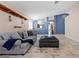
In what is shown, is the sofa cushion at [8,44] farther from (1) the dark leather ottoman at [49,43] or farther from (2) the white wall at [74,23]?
(2) the white wall at [74,23]

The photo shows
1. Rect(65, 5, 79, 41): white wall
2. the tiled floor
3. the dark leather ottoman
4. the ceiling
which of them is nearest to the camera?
the tiled floor

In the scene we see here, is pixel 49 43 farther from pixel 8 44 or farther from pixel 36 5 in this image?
pixel 36 5

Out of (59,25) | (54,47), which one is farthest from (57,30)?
(54,47)

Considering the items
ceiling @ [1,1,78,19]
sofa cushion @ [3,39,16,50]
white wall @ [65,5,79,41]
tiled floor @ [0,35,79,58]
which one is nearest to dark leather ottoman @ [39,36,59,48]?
tiled floor @ [0,35,79,58]

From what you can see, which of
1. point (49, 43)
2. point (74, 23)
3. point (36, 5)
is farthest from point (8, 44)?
point (74, 23)

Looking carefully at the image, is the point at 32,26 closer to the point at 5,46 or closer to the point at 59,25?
the point at 59,25

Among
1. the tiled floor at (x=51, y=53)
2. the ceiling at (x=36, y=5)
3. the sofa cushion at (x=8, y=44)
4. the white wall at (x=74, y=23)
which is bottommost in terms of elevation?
the tiled floor at (x=51, y=53)

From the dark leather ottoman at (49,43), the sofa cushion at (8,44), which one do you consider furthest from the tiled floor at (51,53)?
the dark leather ottoman at (49,43)

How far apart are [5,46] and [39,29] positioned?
12.9 m

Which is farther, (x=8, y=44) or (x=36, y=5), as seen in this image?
(x=36, y=5)

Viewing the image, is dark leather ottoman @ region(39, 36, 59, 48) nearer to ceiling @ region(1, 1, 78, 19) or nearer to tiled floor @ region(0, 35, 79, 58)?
tiled floor @ region(0, 35, 79, 58)

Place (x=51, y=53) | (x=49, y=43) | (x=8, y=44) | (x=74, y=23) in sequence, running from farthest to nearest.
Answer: (x=74, y=23), (x=49, y=43), (x=51, y=53), (x=8, y=44)

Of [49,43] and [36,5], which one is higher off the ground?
[36,5]

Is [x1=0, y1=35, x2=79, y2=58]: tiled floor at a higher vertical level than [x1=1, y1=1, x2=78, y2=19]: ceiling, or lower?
lower
